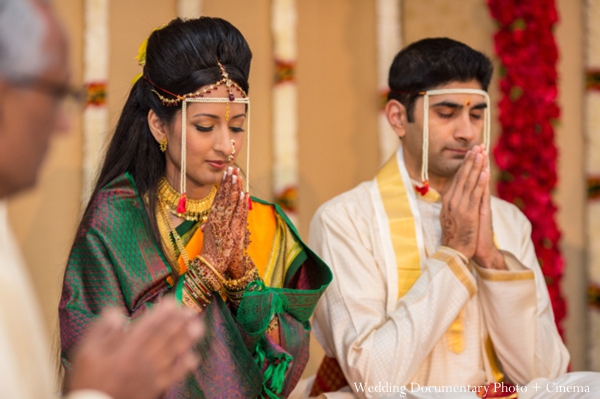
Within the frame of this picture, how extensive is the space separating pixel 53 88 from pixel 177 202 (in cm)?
160

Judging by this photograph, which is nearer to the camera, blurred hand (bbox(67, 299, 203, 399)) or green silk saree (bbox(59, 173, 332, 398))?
blurred hand (bbox(67, 299, 203, 399))

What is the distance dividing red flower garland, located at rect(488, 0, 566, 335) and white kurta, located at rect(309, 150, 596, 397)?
1.36m

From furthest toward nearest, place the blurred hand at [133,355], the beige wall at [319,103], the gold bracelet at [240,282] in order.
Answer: the beige wall at [319,103] → the gold bracelet at [240,282] → the blurred hand at [133,355]

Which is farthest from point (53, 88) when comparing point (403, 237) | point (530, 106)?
point (530, 106)

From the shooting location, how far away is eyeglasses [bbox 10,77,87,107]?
156cm

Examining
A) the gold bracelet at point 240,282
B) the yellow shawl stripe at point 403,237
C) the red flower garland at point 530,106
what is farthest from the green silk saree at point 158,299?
the red flower garland at point 530,106

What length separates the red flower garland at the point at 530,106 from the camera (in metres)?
5.00

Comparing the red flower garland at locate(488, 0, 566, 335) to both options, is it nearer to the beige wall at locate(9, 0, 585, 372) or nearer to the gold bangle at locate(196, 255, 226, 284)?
the beige wall at locate(9, 0, 585, 372)

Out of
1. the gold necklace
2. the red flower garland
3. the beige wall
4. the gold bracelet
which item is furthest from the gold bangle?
the red flower garland

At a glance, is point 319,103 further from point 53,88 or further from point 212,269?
point 53,88

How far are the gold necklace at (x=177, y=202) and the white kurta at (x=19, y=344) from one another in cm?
→ 149

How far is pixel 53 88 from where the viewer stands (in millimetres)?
1604

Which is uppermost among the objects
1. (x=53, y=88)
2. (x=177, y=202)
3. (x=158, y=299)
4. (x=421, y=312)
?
(x=53, y=88)

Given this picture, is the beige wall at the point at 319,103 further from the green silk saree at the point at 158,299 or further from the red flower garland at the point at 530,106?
the green silk saree at the point at 158,299
